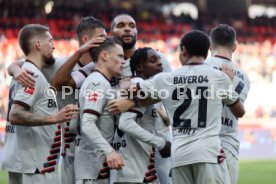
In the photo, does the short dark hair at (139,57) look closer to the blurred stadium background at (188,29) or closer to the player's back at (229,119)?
the player's back at (229,119)

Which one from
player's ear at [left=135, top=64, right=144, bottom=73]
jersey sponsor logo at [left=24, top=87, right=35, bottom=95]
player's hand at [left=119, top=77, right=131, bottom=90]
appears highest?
player's ear at [left=135, top=64, right=144, bottom=73]

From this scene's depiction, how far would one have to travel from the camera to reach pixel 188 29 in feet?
82.8

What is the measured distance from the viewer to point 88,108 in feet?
18.4

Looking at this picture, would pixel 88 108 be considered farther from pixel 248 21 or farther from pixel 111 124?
pixel 248 21

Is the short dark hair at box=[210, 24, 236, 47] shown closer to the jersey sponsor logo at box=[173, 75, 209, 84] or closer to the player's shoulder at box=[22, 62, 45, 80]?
the jersey sponsor logo at box=[173, 75, 209, 84]

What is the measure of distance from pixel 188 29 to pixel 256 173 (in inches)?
464

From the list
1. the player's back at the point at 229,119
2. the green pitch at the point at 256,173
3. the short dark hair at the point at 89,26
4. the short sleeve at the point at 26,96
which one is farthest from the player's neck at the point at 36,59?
the green pitch at the point at 256,173

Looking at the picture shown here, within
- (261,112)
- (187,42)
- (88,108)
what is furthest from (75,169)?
(261,112)

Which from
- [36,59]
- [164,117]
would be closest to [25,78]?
[36,59]

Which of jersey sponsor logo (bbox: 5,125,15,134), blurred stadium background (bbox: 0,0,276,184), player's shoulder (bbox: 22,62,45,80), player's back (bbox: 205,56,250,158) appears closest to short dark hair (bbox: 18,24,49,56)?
player's shoulder (bbox: 22,62,45,80)

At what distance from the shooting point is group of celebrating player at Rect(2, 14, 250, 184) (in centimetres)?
544

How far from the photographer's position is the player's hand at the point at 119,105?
221 inches

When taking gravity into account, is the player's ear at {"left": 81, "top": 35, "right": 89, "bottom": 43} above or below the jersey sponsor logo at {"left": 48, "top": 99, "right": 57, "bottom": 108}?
above

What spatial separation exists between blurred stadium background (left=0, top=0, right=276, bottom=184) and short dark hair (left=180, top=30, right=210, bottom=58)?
23.6 ft
